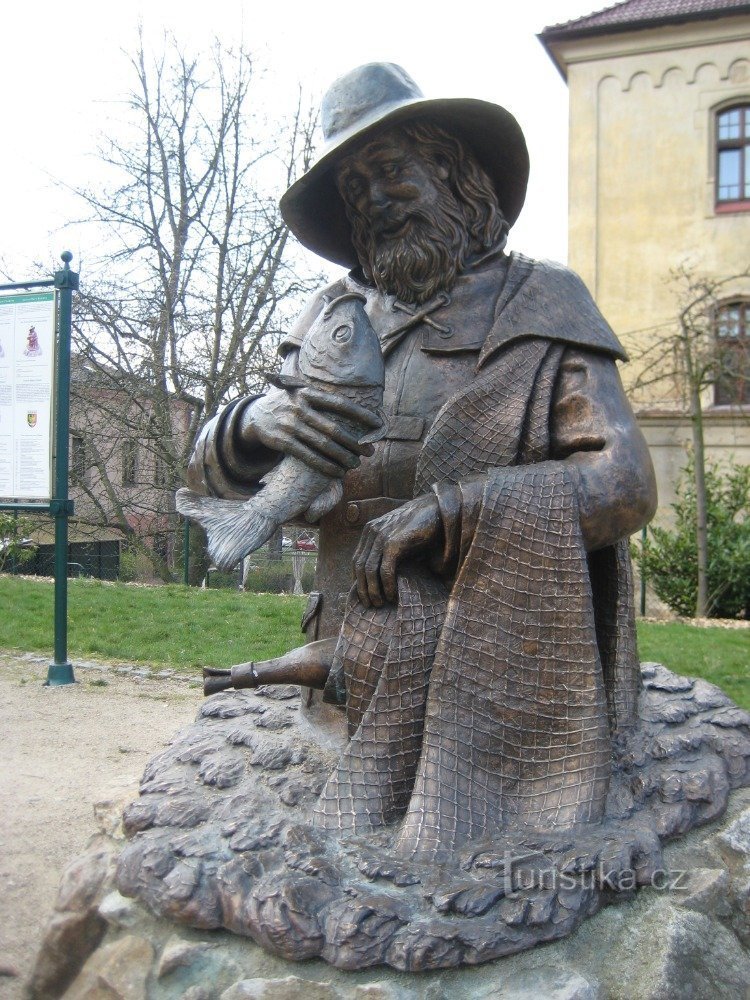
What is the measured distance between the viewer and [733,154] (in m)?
15.6

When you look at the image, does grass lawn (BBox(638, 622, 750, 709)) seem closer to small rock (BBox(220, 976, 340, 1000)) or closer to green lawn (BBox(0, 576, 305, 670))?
green lawn (BBox(0, 576, 305, 670))

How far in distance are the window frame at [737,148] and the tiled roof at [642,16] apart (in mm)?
1389

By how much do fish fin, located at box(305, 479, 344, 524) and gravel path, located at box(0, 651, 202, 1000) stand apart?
3.17 feet

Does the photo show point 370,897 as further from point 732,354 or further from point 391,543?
point 732,354

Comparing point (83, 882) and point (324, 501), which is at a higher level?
point (324, 501)

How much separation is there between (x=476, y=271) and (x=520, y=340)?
0.32 metres

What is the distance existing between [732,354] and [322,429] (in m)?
12.3

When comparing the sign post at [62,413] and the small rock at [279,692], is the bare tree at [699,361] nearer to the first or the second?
the sign post at [62,413]

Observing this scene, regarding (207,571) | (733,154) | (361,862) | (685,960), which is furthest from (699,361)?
(361,862)

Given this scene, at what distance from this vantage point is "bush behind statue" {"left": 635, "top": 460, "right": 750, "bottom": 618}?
10.8m

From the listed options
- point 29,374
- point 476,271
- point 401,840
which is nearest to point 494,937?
point 401,840

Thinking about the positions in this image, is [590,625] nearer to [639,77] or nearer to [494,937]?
[494,937]

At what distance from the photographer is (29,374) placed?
642cm

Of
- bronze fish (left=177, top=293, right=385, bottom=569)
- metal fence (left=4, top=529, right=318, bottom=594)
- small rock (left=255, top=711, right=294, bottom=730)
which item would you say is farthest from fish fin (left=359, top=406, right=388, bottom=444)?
metal fence (left=4, top=529, right=318, bottom=594)
